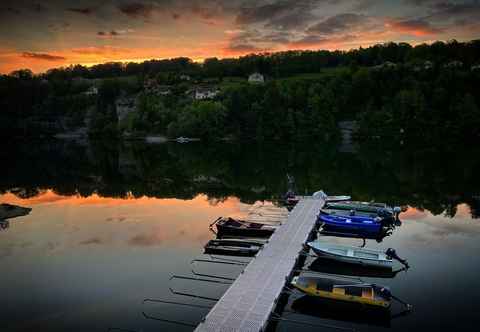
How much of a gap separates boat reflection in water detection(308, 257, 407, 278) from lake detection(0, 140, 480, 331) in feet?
1.59

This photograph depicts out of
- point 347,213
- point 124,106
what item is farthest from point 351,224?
point 124,106

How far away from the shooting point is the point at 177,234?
134 ft

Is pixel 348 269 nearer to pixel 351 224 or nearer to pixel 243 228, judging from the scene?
pixel 351 224

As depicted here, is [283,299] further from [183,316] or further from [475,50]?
[475,50]

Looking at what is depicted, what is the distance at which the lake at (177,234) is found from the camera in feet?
84.1

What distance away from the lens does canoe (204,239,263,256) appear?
1385 inches

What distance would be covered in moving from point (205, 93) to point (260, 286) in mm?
145810

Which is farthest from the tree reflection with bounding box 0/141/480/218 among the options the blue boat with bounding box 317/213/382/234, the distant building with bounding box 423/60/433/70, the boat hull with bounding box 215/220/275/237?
the distant building with bounding box 423/60/433/70

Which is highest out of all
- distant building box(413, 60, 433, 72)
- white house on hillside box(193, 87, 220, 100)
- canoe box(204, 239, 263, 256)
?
distant building box(413, 60, 433, 72)

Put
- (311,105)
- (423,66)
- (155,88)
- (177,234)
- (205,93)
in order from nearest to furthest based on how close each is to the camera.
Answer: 1. (177,234)
2. (311,105)
3. (423,66)
4. (205,93)
5. (155,88)

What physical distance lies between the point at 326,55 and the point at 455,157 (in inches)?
4512

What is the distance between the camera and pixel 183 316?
82.9ft

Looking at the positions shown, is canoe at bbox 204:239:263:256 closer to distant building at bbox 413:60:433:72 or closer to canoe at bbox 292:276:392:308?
canoe at bbox 292:276:392:308

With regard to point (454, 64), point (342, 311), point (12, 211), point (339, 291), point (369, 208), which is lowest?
point (12, 211)
